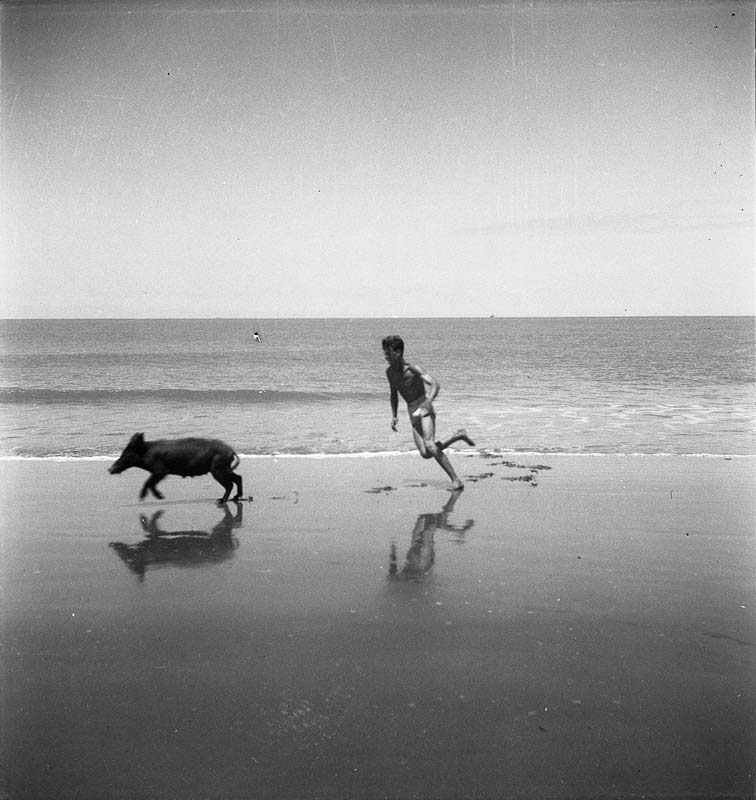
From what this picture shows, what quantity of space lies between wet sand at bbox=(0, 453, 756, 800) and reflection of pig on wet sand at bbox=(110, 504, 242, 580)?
4 centimetres

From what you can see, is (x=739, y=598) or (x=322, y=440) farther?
(x=322, y=440)

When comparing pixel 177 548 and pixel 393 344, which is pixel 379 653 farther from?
pixel 393 344

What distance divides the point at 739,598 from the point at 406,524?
3.30 meters

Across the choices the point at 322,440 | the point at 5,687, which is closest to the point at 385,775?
the point at 5,687

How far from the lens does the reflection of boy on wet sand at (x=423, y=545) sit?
6.05 metres

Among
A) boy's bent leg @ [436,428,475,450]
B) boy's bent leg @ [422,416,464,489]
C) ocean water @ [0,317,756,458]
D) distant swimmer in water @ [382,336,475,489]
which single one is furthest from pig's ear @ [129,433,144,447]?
ocean water @ [0,317,756,458]

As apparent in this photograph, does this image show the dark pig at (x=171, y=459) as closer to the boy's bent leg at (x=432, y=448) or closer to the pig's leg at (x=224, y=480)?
the pig's leg at (x=224, y=480)

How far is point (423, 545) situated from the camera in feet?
22.6

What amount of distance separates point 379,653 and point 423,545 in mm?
2494

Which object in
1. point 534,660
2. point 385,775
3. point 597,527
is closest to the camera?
point 385,775

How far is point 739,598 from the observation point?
215 inches

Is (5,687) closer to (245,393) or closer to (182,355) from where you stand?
(245,393)

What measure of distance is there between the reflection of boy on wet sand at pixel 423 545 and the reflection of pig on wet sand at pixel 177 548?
1591mm

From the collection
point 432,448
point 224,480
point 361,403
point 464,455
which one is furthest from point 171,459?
point 361,403
